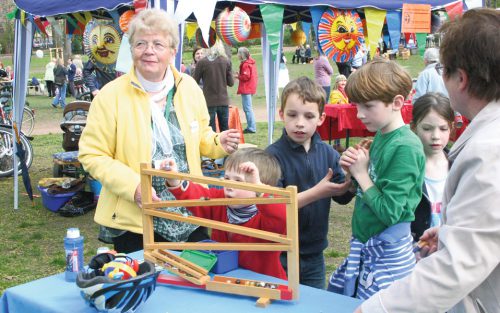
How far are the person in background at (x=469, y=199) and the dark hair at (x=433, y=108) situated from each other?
1.62m

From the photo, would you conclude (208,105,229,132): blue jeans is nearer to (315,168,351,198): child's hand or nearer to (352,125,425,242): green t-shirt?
(315,168,351,198): child's hand

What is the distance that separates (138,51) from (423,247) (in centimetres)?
139

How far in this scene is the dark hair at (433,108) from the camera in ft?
9.36

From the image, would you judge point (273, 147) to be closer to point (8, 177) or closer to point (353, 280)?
point (353, 280)

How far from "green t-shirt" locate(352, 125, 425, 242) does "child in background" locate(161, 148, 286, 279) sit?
0.27 meters

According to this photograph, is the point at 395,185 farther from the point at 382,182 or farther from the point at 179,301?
the point at 179,301

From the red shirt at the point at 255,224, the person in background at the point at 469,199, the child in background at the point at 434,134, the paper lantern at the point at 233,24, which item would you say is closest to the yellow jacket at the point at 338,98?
the paper lantern at the point at 233,24

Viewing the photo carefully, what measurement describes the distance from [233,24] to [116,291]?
4.17 metres

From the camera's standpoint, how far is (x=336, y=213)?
5.94m

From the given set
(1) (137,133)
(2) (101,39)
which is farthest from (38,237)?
(1) (137,133)

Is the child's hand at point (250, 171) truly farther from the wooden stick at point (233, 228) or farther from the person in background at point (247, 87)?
the person in background at point (247, 87)

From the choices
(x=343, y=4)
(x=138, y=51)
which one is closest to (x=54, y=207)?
(x=343, y=4)

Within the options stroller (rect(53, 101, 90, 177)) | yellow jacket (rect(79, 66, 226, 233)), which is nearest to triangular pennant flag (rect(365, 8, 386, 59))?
stroller (rect(53, 101, 90, 177))

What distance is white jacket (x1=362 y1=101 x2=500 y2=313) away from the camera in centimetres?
113
